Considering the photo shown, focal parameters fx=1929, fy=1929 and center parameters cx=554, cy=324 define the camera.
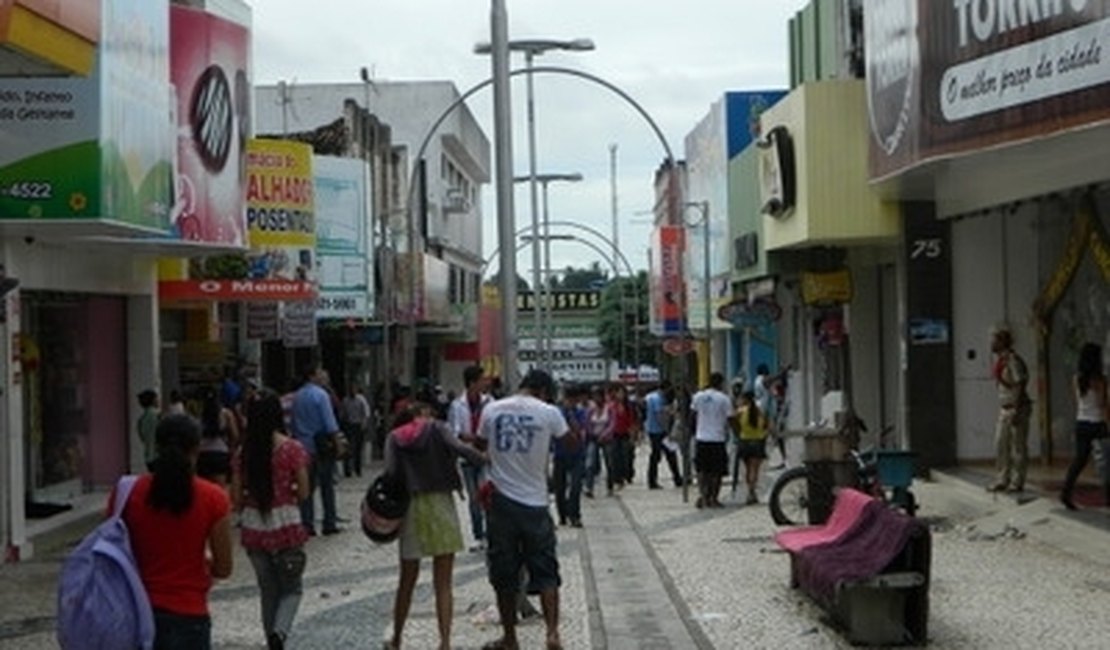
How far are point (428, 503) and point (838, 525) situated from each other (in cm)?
325

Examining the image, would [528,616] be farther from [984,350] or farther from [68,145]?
[984,350]

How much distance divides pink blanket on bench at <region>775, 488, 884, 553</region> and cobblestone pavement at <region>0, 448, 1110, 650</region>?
1.36ft

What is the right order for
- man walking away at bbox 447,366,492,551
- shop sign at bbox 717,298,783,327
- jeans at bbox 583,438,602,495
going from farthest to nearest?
shop sign at bbox 717,298,783,327, jeans at bbox 583,438,602,495, man walking away at bbox 447,366,492,551

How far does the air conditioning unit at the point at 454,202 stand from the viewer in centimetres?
6412

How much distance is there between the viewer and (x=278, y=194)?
2780 cm

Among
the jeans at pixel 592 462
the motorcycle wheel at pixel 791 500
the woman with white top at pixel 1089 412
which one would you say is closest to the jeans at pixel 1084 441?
the woman with white top at pixel 1089 412

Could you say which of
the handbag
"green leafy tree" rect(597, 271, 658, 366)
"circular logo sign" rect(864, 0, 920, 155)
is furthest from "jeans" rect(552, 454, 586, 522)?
"green leafy tree" rect(597, 271, 658, 366)

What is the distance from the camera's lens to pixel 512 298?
16.7 metres

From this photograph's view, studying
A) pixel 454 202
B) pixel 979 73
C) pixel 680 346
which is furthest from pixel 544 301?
pixel 979 73

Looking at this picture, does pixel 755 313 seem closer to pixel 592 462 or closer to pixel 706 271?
pixel 706 271

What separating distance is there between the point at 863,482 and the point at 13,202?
769 centimetres

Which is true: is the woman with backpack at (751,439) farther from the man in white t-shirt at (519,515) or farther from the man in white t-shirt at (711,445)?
the man in white t-shirt at (519,515)

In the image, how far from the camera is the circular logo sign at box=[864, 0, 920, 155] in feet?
63.3

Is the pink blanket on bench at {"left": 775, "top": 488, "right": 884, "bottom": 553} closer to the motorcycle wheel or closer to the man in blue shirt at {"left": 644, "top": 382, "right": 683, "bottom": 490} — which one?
the motorcycle wheel
